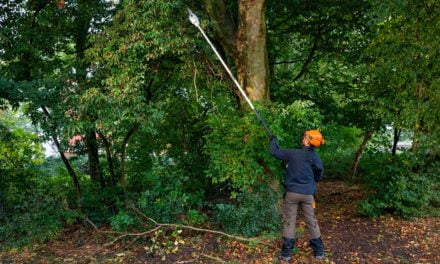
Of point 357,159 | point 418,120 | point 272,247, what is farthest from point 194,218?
point 357,159

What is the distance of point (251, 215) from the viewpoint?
621 centimetres

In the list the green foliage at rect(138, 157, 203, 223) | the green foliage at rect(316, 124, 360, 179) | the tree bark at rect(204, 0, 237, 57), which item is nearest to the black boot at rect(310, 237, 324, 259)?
the green foliage at rect(316, 124, 360, 179)

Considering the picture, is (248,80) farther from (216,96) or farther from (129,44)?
(129,44)

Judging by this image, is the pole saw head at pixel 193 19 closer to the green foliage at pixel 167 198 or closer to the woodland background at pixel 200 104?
the woodland background at pixel 200 104

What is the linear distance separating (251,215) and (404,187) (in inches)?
→ 107

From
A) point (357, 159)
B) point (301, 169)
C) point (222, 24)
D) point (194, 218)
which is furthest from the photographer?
point (357, 159)

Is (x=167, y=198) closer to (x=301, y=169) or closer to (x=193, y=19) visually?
(x=301, y=169)

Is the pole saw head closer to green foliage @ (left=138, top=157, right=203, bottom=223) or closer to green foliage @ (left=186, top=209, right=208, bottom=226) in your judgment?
green foliage @ (left=138, top=157, right=203, bottom=223)

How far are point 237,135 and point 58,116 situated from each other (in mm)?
2932

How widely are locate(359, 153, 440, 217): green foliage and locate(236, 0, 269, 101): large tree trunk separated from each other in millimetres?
2579

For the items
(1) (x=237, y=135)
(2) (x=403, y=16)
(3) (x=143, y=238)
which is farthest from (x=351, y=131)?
(3) (x=143, y=238)

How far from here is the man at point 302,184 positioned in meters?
5.24

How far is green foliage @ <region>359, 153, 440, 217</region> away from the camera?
6844 mm

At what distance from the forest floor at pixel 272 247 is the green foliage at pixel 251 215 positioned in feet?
0.86
